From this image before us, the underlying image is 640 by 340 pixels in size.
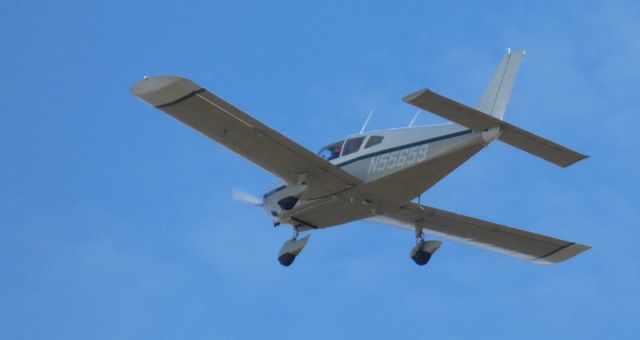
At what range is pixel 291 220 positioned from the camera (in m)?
28.5

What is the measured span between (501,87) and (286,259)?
6426 millimetres

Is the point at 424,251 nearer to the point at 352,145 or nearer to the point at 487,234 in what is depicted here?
the point at 487,234

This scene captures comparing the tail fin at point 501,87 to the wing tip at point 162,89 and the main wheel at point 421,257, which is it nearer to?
the main wheel at point 421,257

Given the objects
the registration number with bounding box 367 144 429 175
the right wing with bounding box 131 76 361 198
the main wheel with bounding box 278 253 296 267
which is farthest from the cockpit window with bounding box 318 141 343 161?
the main wheel with bounding box 278 253 296 267

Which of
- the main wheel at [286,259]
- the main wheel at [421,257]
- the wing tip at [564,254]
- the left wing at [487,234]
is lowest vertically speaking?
the main wheel at [286,259]

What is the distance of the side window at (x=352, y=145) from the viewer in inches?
1065

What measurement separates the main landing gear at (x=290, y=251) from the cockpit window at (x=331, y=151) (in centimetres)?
195

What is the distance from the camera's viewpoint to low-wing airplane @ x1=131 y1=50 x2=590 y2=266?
2483cm

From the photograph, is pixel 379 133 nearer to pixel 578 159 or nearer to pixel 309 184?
pixel 309 184

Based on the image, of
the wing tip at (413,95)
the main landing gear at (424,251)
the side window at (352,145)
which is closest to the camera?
the wing tip at (413,95)

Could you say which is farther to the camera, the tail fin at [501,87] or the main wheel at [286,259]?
the main wheel at [286,259]

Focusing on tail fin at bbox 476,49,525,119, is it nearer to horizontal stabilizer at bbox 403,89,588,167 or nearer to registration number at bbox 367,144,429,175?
horizontal stabilizer at bbox 403,89,588,167

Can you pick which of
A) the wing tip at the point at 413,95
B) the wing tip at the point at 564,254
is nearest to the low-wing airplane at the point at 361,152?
the wing tip at the point at 413,95

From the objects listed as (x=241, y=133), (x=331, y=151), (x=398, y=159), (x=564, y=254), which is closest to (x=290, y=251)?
(x=331, y=151)
